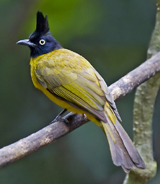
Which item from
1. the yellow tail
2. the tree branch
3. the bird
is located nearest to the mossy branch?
the tree branch

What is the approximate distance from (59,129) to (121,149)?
0.45 meters

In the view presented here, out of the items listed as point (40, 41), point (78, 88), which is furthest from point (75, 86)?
point (40, 41)

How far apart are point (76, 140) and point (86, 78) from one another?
1.56m

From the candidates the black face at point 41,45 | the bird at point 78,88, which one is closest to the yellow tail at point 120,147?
the bird at point 78,88

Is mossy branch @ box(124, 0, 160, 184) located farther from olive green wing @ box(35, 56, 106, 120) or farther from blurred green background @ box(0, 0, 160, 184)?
blurred green background @ box(0, 0, 160, 184)

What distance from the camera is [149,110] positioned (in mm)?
3588

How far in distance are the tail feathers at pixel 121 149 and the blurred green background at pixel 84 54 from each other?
1.70 meters

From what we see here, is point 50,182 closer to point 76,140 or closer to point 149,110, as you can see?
point 76,140

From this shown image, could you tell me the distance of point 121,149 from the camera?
8.62 feet

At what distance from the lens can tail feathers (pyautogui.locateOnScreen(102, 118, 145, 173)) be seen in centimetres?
254

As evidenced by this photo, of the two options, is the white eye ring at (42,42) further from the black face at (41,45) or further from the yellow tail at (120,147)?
the yellow tail at (120,147)

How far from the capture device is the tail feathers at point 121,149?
2.54 m

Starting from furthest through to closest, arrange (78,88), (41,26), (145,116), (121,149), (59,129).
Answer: (145,116)
(41,26)
(78,88)
(59,129)
(121,149)

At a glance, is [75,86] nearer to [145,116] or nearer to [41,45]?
[41,45]
